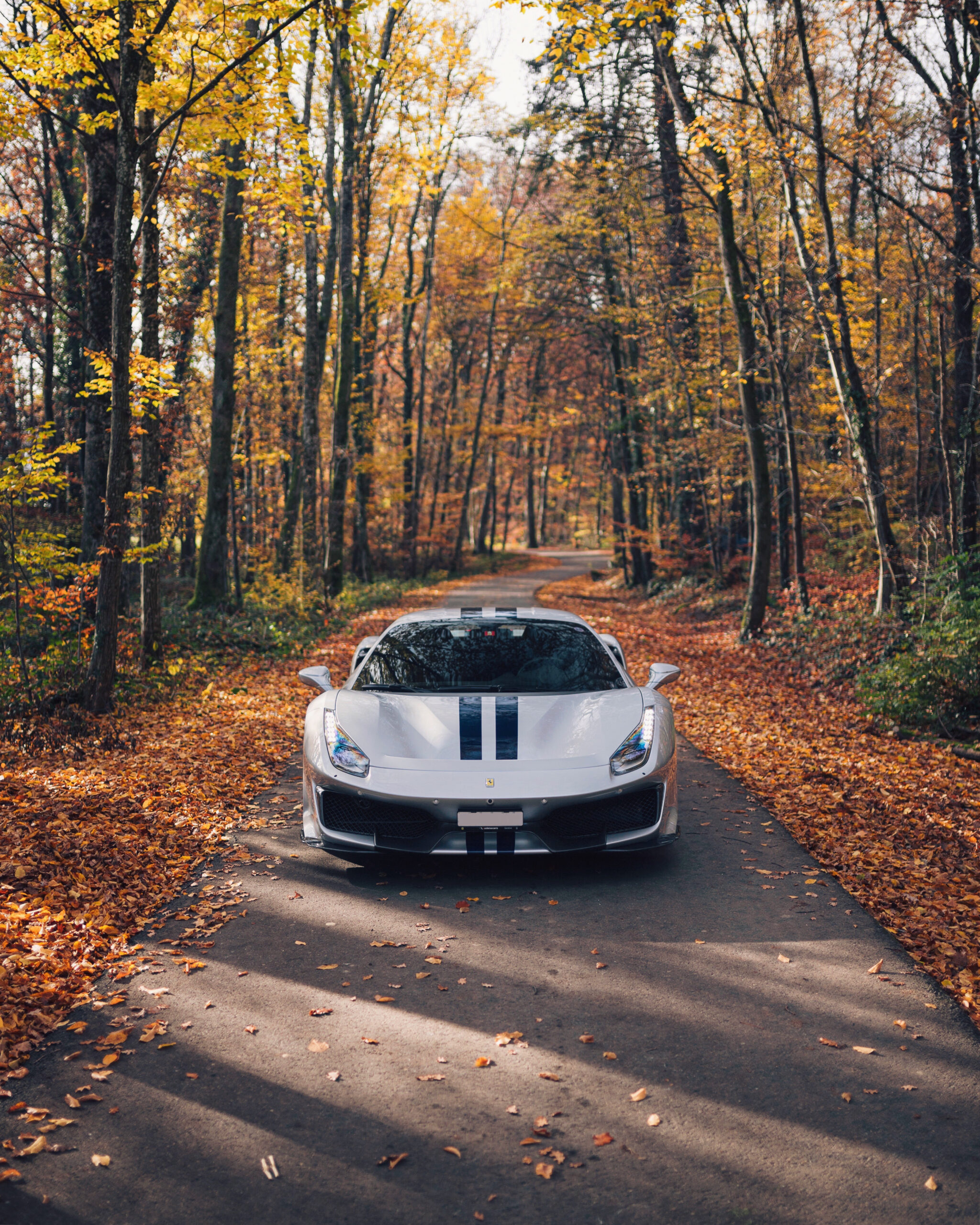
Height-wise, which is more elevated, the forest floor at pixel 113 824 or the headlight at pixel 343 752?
the headlight at pixel 343 752

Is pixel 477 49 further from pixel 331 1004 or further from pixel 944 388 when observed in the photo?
pixel 331 1004

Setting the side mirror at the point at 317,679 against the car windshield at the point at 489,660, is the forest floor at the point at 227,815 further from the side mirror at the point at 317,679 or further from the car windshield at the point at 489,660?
the car windshield at the point at 489,660

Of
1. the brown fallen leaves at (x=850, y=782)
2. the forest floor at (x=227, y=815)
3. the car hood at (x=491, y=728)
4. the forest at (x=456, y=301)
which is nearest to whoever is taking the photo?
the forest floor at (x=227, y=815)

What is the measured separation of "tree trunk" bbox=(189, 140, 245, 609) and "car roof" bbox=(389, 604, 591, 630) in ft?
32.8

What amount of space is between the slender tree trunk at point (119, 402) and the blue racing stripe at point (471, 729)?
15.3ft

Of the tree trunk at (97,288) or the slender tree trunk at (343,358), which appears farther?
the slender tree trunk at (343,358)

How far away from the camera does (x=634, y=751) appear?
520 cm

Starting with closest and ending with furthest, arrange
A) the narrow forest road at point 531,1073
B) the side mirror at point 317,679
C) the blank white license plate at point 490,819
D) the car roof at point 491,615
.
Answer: the narrow forest road at point 531,1073 → the blank white license plate at point 490,819 → the side mirror at point 317,679 → the car roof at point 491,615

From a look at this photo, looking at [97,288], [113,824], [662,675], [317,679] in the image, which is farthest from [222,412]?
[662,675]

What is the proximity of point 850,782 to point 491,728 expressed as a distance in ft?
11.6

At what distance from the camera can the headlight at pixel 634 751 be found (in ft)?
16.7

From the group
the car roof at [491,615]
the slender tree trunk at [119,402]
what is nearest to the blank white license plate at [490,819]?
the car roof at [491,615]

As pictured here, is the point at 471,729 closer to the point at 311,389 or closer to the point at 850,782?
the point at 850,782

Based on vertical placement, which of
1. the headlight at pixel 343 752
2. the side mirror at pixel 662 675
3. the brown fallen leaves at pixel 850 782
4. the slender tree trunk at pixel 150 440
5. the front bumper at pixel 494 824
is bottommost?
the brown fallen leaves at pixel 850 782
